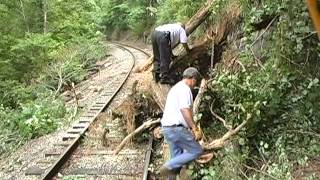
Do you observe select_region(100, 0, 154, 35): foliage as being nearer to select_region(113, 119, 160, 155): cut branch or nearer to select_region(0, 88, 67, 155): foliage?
select_region(0, 88, 67, 155): foliage

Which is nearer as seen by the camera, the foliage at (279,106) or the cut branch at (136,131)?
the foliage at (279,106)

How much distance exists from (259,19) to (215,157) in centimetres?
246

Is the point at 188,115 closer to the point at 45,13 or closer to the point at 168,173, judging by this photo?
the point at 168,173

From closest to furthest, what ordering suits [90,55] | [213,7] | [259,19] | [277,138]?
[277,138] → [259,19] → [213,7] → [90,55]

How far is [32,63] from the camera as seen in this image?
68.2ft

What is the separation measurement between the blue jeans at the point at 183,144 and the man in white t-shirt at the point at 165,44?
2999 millimetres

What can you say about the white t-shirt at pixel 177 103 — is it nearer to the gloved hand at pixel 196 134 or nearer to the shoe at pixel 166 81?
the gloved hand at pixel 196 134

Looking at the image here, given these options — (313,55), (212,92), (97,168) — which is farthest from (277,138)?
(97,168)

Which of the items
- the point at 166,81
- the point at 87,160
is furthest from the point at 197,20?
the point at 87,160

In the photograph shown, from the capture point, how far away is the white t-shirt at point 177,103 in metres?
6.18

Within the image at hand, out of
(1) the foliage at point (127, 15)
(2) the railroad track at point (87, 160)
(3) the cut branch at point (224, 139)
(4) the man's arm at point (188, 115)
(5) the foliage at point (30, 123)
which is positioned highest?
(4) the man's arm at point (188, 115)

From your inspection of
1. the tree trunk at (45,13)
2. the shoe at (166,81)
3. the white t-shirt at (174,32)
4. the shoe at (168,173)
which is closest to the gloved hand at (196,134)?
the shoe at (168,173)

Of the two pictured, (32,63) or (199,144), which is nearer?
(199,144)

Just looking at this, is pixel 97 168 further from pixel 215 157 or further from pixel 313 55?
pixel 313 55
